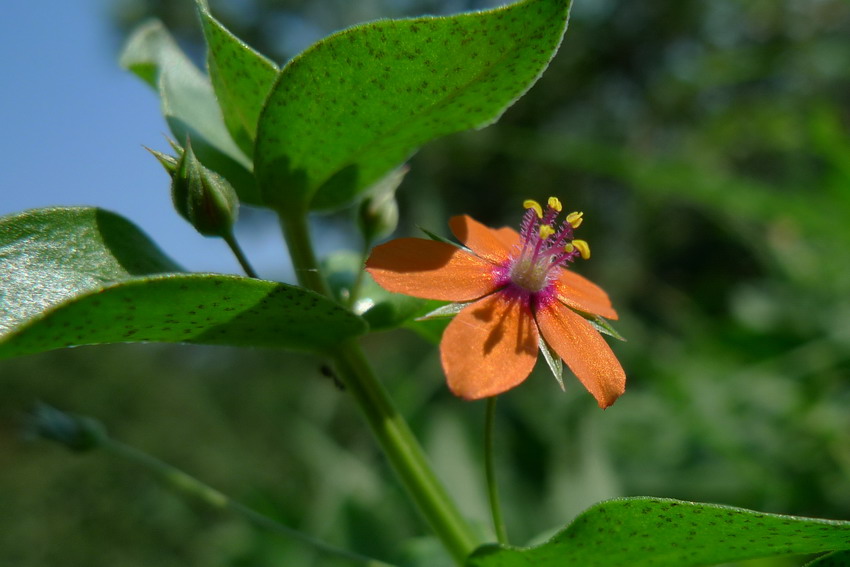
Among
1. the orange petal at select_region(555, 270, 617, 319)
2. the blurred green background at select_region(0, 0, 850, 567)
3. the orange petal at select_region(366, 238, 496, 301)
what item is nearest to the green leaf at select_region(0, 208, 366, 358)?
the orange petal at select_region(366, 238, 496, 301)

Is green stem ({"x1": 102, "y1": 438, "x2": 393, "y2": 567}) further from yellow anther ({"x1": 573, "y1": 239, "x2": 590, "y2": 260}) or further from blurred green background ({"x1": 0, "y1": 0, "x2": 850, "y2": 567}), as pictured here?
yellow anther ({"x1": 573, "y1": 239, "x2": 590, "y2": 260})

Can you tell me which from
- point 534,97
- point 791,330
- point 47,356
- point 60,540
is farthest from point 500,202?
point 791,330

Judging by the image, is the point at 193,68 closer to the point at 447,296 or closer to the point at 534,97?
the point at 447,296

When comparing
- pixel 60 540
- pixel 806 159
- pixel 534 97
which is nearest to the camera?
pixel 806 159

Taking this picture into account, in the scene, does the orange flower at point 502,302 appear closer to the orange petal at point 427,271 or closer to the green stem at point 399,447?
the orange petal at point 427,271

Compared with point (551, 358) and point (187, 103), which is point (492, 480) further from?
point (187, 103)

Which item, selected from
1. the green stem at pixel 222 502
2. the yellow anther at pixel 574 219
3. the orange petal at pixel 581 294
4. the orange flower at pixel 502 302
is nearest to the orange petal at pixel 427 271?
the orange flower at pixel 502 302
